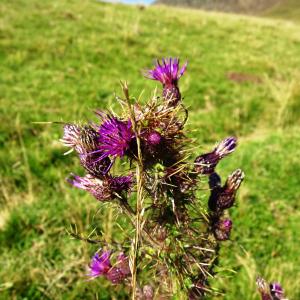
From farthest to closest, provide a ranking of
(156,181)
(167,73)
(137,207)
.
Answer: (167,73), (156,181), (137,207)

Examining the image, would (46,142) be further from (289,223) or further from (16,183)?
(289,223)

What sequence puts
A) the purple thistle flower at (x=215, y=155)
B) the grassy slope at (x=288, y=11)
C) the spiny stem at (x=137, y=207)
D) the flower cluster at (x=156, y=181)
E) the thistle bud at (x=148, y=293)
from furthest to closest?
the grassy slope at (x=288, y=11) < the thistle bud at (x=148, y=293) < the purple thistle flower at (x=215, y=155) < the flower cluster at (x=156, y=181) < the spiny stem at (x=137, y=207)

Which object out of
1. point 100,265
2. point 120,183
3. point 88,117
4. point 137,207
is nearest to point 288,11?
point 88,117

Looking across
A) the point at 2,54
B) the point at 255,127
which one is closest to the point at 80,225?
the point at 255,127

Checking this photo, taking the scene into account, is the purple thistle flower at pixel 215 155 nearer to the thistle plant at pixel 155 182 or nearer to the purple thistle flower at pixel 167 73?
the thistle plant at pixel 155 182

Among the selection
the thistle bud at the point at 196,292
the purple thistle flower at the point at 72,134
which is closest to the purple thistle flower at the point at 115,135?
the purple thistle flower at the point at 72,134

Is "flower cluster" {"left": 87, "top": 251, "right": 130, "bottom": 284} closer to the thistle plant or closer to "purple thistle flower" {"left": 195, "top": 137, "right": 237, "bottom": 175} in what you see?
the thistle plant

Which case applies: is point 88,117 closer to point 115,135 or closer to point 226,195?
point 226,195
